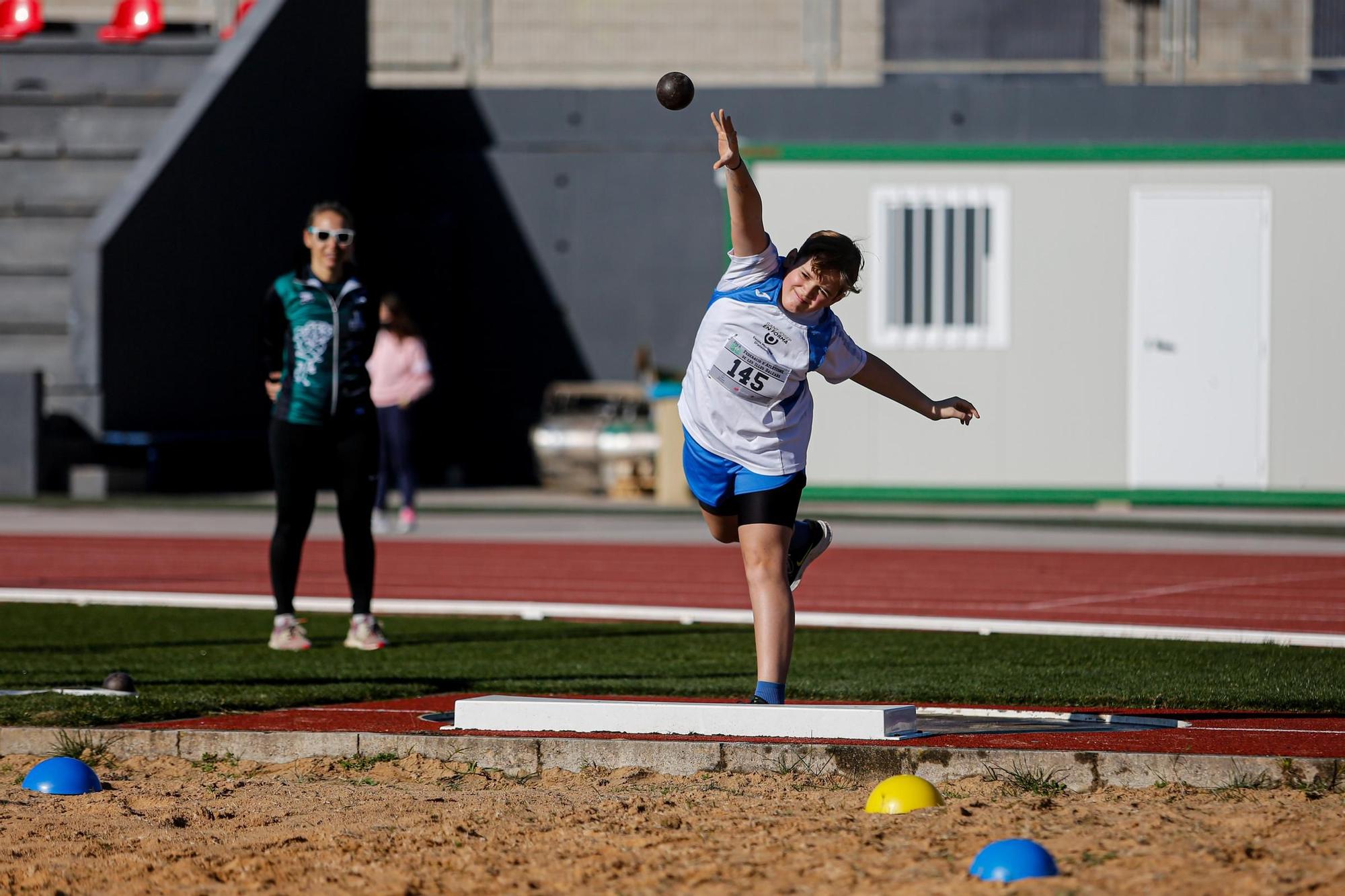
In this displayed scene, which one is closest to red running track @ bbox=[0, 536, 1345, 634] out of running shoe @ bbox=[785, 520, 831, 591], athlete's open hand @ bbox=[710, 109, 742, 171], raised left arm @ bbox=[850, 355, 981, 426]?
running shoe @ bbox=[785, 520, 831, 591]

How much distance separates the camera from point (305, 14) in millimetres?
26422

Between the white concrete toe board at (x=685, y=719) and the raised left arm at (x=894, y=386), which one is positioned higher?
the raised left arm at (x=894, y=386)

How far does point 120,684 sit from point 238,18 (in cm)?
2100

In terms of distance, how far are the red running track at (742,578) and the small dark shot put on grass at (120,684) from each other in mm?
4337

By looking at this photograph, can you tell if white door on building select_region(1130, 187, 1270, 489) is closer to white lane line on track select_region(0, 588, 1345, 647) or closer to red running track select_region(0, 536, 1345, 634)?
red running track select_region(0, 536, 1345, 634)

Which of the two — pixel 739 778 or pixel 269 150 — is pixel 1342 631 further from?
pixel 269 150

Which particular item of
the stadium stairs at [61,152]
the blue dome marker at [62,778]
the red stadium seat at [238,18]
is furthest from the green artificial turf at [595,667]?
the red stadium seat at [238,18]

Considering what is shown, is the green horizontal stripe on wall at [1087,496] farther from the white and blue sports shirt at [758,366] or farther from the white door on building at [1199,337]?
the white and blue sports shirt at [758,366]

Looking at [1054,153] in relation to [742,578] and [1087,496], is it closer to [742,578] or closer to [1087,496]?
[1087,496]

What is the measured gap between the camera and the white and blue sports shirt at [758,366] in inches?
257

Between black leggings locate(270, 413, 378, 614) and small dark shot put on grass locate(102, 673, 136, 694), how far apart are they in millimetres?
1571

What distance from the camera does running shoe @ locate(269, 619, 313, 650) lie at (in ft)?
30.7

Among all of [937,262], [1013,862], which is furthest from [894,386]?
[937,262]

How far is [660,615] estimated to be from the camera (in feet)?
35.9
